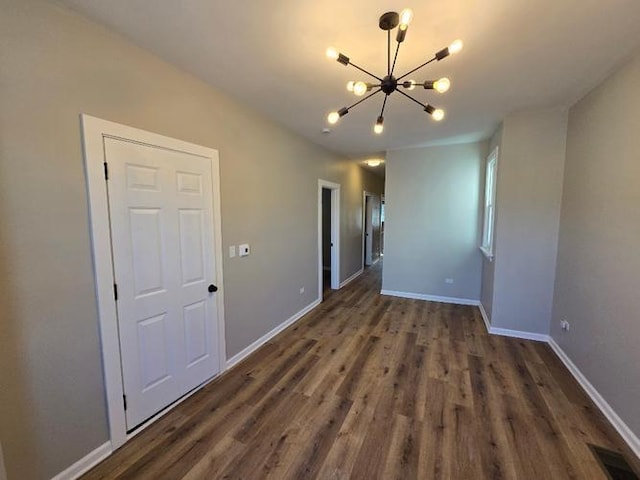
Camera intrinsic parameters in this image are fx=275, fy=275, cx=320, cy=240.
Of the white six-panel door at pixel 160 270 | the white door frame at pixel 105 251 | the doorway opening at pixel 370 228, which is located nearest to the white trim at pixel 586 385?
Answer: the white six-panel door at pixel 160 270

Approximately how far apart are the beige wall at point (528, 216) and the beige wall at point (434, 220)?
1.17 metres

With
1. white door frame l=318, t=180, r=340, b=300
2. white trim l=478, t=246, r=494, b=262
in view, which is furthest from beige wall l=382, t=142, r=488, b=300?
white door frame l=318, t=180, r=340, b=300

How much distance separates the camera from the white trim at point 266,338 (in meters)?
2.86

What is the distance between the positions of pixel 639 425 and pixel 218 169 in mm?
3575

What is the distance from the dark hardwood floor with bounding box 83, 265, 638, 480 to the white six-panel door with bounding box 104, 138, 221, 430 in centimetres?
32

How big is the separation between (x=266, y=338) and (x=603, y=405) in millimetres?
3091

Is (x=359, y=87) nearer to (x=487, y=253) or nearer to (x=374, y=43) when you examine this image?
(x=374, y=43)

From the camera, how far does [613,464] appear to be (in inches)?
66.7

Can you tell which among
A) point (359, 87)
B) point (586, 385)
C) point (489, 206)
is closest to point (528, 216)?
point (489, 206)

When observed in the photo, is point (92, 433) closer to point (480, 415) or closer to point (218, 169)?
point (218, 169)

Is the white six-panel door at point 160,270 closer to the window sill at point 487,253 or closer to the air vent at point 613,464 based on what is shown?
the air vent at point 613,464

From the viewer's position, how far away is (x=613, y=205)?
2.10 meters

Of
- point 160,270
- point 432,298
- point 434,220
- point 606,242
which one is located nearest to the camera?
point 160,270

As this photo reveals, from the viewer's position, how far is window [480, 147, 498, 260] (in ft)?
12.3
